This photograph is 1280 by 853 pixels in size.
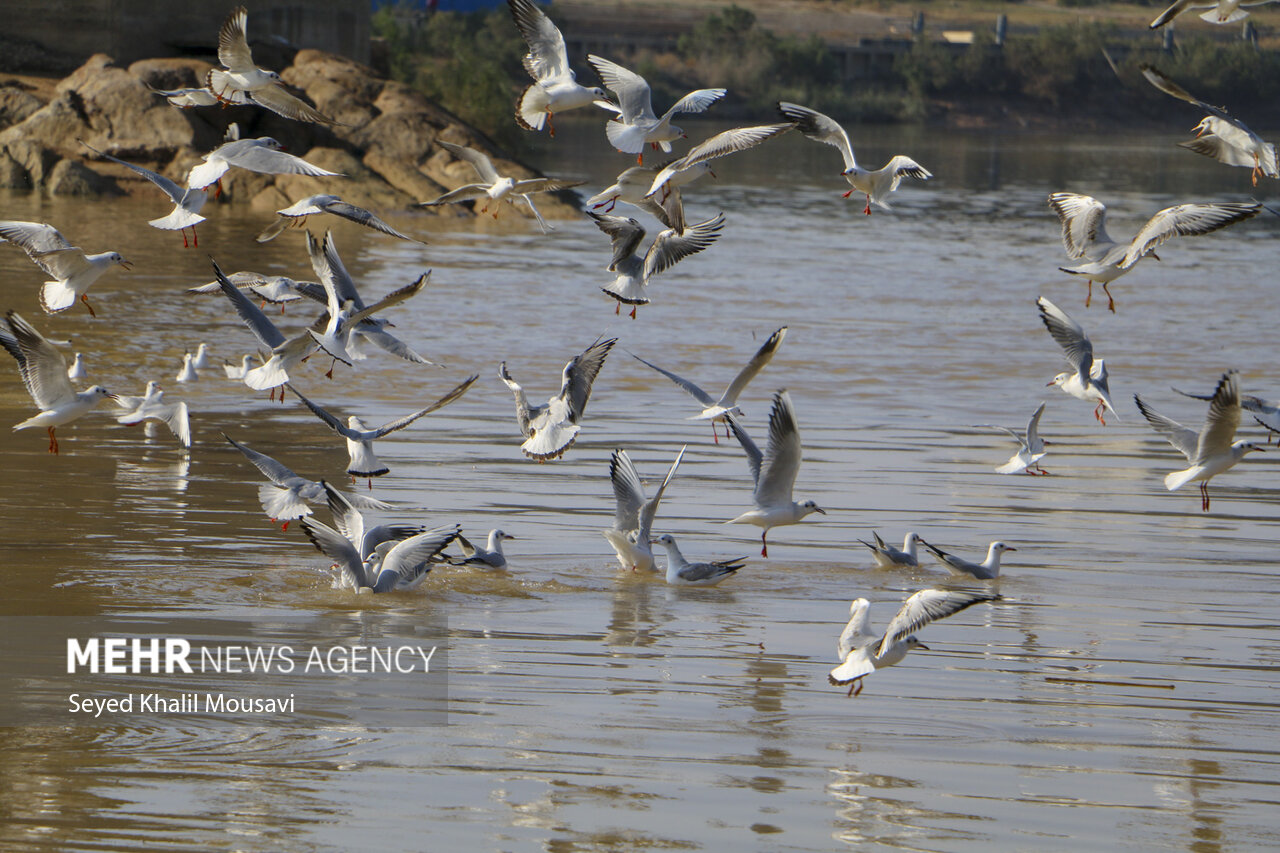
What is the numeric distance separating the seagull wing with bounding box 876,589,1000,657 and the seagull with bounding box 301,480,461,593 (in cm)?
238

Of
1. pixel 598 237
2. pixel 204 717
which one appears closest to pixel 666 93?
pixel 598 237

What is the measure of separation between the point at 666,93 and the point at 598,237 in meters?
34.7

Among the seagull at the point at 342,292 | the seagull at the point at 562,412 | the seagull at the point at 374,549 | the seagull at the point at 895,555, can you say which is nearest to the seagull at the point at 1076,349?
the seagull at the point at 895,555

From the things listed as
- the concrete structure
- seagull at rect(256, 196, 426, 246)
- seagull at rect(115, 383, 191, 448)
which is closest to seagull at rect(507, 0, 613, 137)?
seagull at rect(256, 196, 426, 246)

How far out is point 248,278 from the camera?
989 centimetres

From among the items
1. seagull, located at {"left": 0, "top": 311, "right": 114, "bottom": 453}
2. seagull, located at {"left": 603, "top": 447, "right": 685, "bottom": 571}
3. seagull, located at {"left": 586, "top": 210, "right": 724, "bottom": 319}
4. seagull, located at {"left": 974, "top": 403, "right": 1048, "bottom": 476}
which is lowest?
seagull, located at {"left": 603, "top": 447, "right": 685, "bottom": 571}

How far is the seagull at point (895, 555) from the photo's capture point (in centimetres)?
952

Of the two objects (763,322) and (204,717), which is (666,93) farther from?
(204,717)

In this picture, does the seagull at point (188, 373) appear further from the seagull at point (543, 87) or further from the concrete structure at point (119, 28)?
the concrete structure at point (119, 28)

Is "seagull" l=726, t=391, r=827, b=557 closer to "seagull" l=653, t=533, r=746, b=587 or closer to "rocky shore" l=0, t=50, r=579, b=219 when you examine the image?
"seagull" l=653, t=533, r=746, b=587

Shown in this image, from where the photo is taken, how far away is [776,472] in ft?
29.8

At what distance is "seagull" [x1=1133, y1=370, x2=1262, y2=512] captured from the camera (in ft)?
28.8

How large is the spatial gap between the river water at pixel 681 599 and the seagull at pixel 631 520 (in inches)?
8.0

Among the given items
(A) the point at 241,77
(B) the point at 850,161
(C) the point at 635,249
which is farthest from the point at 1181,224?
(A) the point at 241,77
